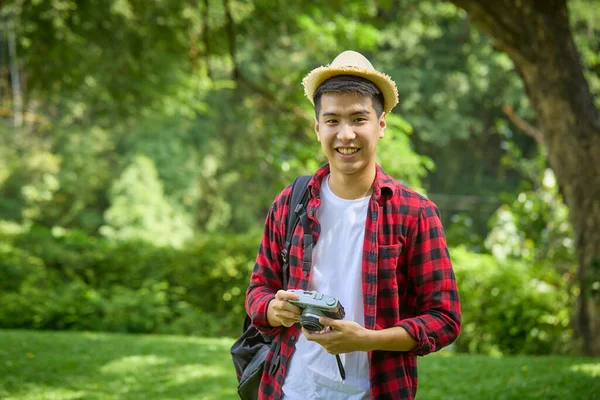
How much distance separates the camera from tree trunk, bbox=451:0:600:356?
273 inches

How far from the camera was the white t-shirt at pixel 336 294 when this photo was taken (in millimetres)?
2197

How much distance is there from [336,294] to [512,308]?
759 centimetres

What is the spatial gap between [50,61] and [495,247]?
749 cm

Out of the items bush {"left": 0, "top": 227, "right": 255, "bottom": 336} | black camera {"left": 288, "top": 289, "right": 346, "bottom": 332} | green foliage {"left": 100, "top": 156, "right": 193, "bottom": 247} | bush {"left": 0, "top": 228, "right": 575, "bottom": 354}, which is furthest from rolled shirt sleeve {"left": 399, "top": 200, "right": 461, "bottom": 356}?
green foliage {"left": 100, "top": 156, "right": 193, "bottom": 247}

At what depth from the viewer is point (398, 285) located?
2248 mm

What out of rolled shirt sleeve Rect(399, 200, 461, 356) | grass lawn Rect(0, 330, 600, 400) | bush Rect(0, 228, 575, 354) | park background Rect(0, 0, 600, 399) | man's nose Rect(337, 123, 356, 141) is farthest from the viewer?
bush Rect(0, 228, 575, 354)

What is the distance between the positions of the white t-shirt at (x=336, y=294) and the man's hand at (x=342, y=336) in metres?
0.16

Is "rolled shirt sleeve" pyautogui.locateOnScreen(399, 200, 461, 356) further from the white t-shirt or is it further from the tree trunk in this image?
the tree trunk

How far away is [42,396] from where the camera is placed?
223 inches

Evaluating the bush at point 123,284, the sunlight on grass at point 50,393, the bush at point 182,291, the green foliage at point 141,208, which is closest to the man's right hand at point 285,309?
the sunlight on grass at point 50,393

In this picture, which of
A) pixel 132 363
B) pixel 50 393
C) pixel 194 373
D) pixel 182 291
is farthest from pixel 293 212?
pixel 182 291

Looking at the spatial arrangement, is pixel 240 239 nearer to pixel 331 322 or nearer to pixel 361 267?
pixel 361 267

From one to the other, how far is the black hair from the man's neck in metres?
0.20

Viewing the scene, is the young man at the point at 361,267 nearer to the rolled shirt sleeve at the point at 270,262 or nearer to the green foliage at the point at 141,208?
the rolled shirt sleeve at the point at 270,262
